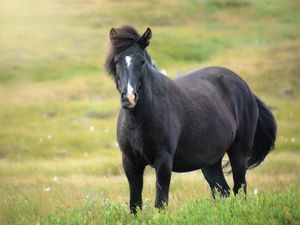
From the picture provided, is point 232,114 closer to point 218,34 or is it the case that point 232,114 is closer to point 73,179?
point 73,179

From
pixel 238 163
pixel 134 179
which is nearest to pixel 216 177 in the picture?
pixel 238 163

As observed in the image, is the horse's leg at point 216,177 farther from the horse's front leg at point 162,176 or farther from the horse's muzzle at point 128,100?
the horse's muzzle at point 128,100

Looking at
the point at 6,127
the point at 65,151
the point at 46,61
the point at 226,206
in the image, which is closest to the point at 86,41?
the point at 46,61

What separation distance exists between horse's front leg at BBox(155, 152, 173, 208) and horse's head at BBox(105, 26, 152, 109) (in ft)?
3.03

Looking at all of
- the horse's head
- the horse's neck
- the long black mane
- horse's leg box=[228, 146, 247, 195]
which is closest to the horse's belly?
the horse's neck

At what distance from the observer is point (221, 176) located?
10.4m

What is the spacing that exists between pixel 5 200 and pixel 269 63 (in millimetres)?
37159

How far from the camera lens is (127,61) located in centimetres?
762

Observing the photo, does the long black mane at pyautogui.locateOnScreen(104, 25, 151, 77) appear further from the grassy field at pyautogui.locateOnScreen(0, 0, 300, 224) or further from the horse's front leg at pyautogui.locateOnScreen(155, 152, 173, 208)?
the grassy field at pyautogui.locateOnScreen(0, 0, 300, 224)

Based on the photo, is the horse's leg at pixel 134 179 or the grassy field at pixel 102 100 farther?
the horse's leg at pixel 134 179

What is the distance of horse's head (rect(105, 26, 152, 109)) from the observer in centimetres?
739

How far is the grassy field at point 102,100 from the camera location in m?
7.52

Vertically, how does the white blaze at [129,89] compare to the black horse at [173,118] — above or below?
above

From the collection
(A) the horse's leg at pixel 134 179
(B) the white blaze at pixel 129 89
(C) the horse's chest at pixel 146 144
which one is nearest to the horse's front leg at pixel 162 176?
(C) the horse's chest at pixel 146 144
